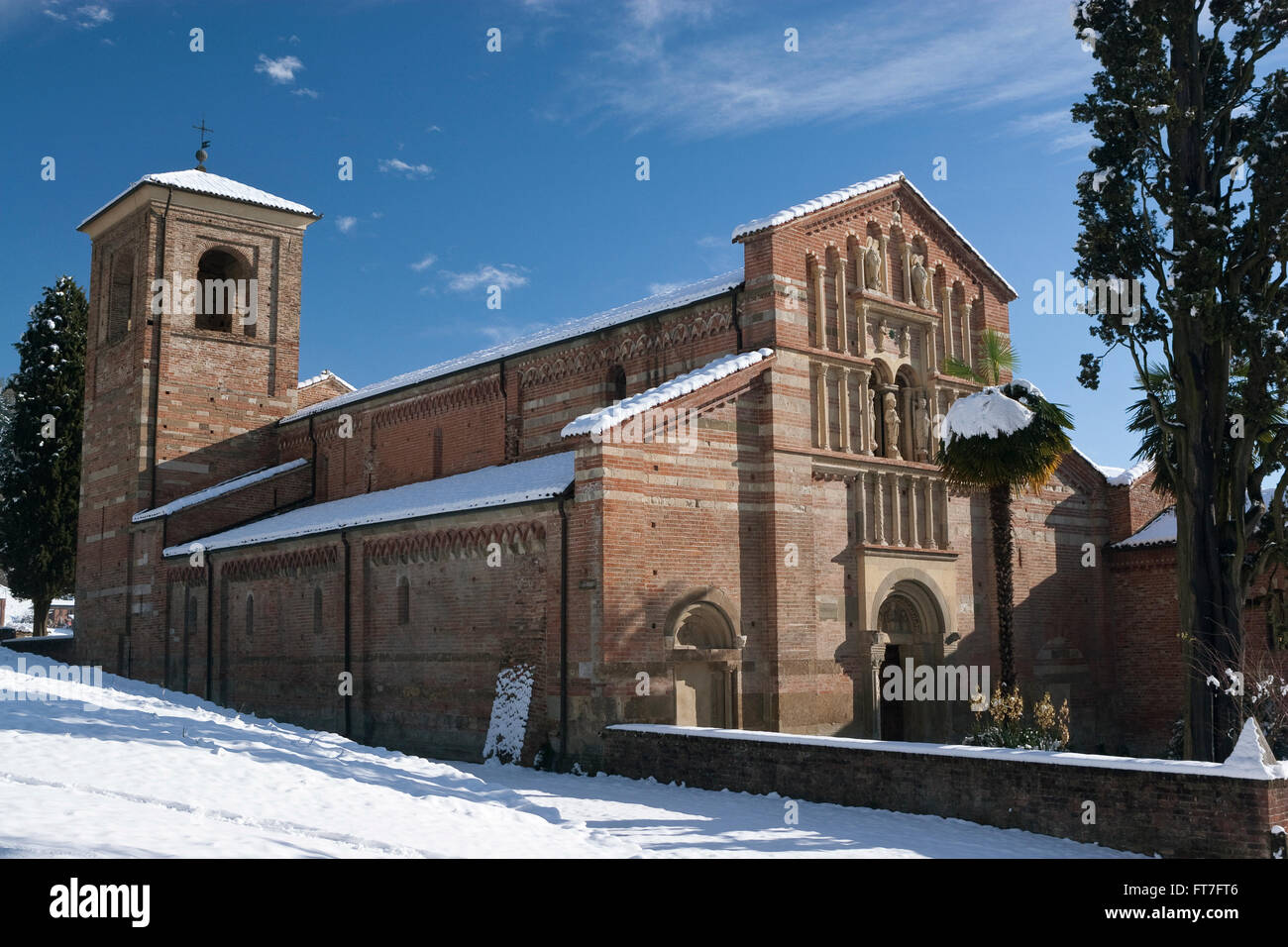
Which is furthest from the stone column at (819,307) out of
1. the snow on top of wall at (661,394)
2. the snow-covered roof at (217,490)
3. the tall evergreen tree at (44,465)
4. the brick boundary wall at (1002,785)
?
the tall evergreen tree at (44,465)

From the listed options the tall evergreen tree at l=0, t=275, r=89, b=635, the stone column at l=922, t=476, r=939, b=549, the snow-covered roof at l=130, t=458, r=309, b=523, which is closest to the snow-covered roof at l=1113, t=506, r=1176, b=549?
the stone column at l=922, t=476, r=939, b=549

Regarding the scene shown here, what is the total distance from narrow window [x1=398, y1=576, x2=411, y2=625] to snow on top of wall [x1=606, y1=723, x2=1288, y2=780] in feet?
22.7

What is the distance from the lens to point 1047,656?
2627cm

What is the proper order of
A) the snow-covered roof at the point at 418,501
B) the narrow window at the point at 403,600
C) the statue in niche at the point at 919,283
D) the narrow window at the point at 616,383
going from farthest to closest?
the statue in niche at the point at 919,283 < the narrow window at the point at 616,383 < the narrow window at the point at 403,600 < the snow-covered roof at the point at 418,501

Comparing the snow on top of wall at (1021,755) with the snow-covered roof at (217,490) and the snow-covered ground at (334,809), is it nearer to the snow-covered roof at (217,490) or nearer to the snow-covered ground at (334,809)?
the snow-covered ground at (334,809)

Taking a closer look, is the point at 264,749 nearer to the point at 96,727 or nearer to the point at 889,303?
the point at 96,727

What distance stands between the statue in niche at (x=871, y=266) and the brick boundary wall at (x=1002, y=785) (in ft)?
34.6

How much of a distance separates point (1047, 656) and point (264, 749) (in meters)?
17.8

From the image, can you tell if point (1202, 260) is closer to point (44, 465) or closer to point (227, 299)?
point (227, 299)

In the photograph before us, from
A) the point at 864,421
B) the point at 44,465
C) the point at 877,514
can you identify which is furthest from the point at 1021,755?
the point at 44,465

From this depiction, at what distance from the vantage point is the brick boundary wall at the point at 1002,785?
1177 cm

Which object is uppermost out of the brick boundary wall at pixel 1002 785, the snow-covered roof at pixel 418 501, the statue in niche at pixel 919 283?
the statue in niche at pixel 919 283

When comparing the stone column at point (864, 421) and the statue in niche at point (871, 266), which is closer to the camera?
the stone column at point (864, 421)
